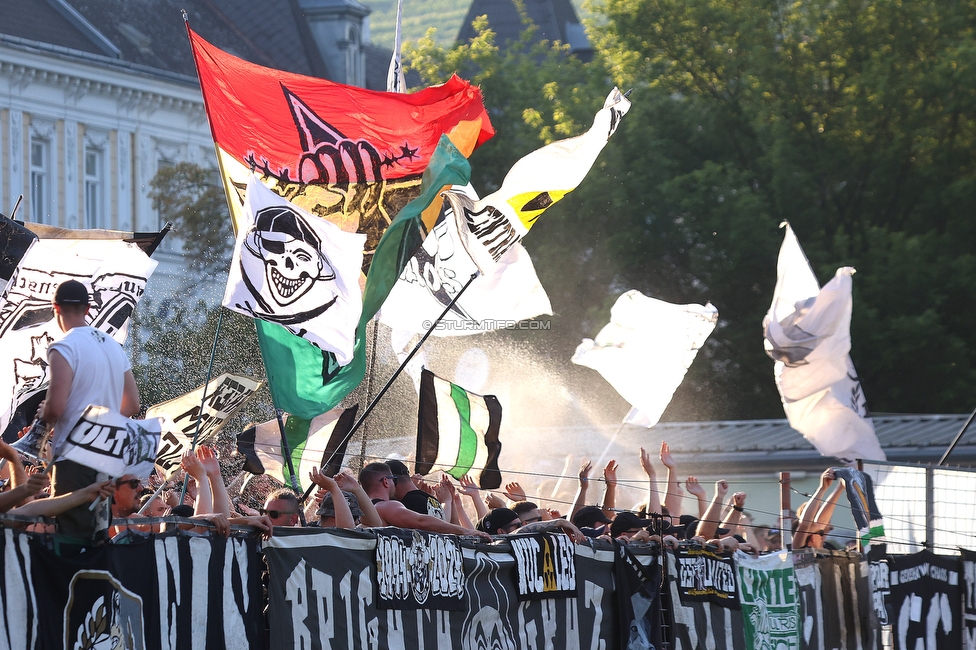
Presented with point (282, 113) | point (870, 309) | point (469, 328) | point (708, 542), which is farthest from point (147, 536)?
point (870, 309)

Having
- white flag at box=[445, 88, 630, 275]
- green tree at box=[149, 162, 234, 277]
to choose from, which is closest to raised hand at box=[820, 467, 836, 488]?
white flag at box=[445, 88, 630, 275]

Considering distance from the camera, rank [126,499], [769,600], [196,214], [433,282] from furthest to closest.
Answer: [196,214]
[433,282]
[769,600]
[126,499]

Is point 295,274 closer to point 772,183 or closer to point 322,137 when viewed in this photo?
point 322,137

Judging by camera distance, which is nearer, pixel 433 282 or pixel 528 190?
pixel 528 190

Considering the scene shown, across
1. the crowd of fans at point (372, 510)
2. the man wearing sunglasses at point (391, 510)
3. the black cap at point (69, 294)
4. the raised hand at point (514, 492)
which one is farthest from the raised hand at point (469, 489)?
the black cap at point (69, 294)

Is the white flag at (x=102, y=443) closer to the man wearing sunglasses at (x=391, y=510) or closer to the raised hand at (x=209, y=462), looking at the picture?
the raised hand at (x=209, y=462)

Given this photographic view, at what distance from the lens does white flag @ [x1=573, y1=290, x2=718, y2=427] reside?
1362 centimetres

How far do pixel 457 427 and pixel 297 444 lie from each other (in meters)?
1.69

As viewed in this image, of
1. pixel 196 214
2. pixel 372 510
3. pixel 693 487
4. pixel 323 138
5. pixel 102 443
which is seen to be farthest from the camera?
pixel 196 214

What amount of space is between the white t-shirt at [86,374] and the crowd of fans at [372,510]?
27cm

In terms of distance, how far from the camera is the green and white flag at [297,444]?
397 inches

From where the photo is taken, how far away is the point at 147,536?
6309mm

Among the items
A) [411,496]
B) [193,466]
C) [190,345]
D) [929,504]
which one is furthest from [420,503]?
[190,345]

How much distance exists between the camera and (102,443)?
236 inches
